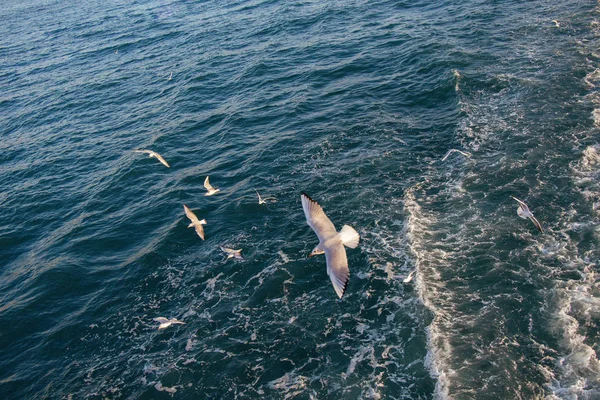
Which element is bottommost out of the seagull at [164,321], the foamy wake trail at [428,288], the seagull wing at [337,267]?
the foamy wake trail at [428,288]

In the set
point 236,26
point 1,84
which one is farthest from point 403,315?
point 1,84

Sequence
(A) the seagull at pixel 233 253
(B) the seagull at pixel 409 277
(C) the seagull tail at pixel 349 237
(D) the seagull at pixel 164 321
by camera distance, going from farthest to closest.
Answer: (A) the seagull at pixel 233 253 < (B) the seagull at pixel 409 277 < (D) the seagull at pixel 164 321 < (C) the seagull tail at pixel 349 237

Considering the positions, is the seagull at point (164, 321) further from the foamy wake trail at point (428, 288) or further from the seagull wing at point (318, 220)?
the foamy wake trail at point (428, 288)

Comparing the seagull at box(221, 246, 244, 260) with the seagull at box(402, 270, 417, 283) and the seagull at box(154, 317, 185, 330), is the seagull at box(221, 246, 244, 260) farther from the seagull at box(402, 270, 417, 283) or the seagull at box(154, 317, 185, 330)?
the seagull at box(402, 270, 417, 283)

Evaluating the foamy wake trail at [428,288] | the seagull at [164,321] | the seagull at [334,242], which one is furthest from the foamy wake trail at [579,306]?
the seagull at [164,321]

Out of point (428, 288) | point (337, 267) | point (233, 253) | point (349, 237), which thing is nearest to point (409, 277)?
point (428, 288)

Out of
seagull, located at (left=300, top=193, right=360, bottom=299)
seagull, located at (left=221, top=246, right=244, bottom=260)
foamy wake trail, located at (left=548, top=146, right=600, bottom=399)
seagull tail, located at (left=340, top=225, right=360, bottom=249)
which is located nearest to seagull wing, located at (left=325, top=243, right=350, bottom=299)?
seagull, located at (left=300, top=193, right=360, bottom=299)
